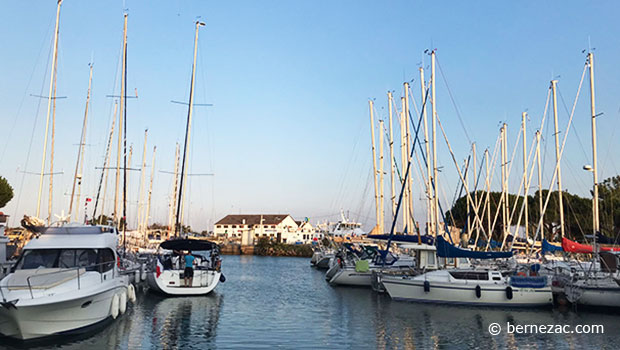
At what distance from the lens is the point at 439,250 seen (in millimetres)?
28734

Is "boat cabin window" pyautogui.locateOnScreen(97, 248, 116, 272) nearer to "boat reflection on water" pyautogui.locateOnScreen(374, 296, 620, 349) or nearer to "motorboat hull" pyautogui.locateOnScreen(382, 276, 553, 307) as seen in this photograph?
"boat reflection on water" pyautogui.locateOnScreen(374, 296, 620, 349)

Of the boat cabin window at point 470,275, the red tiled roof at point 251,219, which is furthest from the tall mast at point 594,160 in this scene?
the red tiled roof at point 251,219

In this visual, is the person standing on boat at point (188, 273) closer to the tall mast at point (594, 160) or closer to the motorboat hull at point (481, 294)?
the motorboat hull at point (481, 294)

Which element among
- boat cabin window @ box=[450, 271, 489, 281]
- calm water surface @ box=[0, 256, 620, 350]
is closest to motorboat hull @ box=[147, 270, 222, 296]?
calm water surface @ box=[0, 256, 620, 350]

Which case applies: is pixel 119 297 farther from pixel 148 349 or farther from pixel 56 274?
pixel 148 349

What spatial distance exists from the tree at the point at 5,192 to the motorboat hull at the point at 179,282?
38510 mm

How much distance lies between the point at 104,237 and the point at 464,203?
7061 centimetres

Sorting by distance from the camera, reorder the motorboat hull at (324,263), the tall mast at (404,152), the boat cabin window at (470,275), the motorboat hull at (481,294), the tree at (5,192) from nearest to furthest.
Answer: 1. the motorboat hull at (481,294)
2. the boat cabin window at (470,275)
3. the tall mast at (404,152)
4. the tree at (5,192)
5. the motorboat hull at (324,263)

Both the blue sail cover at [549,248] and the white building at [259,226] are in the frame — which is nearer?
the blue sail cover at [549,248]

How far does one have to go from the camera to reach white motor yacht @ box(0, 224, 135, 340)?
15336mm

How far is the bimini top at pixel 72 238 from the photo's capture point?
62.7ft

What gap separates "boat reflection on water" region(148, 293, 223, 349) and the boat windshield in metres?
3.49

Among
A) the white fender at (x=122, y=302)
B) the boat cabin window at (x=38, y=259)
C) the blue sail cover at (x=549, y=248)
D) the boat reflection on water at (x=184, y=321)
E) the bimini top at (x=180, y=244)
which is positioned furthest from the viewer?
the blue sail cover at (x=549, y=248)
